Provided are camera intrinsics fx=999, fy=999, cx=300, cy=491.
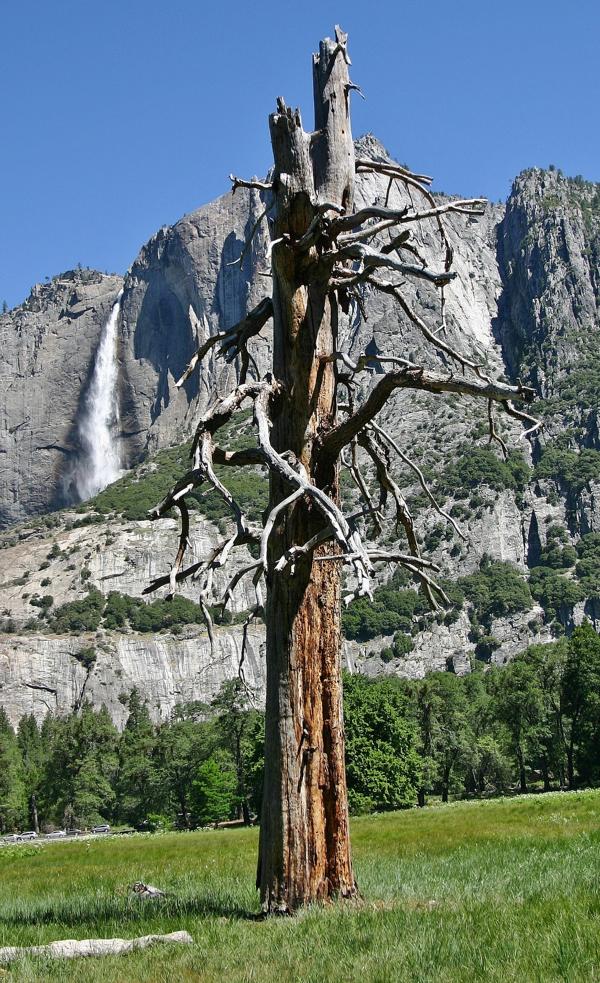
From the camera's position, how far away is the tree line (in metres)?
63.1

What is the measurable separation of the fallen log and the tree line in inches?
2061

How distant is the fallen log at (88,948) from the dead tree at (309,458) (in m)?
1.50

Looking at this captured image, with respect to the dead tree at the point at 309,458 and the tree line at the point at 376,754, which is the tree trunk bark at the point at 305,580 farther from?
the tree line at the point at 376,754

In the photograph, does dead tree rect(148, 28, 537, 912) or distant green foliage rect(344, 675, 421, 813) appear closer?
dead tree rect(148, 28, 537, 912)

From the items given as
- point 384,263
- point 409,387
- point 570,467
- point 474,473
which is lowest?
point 409,387

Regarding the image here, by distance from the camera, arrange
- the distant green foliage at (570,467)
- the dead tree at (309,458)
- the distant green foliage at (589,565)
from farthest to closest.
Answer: the distant green foliage at (570,467), the distant green foliage at (589,565), the dead tree at (309,458)

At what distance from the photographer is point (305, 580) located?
952 centimetres

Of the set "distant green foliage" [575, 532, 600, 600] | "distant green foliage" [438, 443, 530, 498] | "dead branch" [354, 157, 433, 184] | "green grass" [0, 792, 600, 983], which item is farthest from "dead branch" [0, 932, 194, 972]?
"distant green foliage" [438, 443, 530, 498]

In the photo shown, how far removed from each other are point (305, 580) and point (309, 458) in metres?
1.33

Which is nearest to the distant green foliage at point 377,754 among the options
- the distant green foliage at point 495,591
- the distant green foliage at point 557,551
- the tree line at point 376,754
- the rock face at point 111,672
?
the tree line at point 376,754

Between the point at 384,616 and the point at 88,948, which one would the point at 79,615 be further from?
the point at 88,948

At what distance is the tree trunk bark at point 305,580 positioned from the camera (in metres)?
8.97

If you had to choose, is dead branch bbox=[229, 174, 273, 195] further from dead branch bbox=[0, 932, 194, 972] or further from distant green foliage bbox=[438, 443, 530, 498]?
distant green foliage bbox=[438, 443, 530, 498]

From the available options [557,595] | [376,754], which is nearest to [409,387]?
[376,754]
